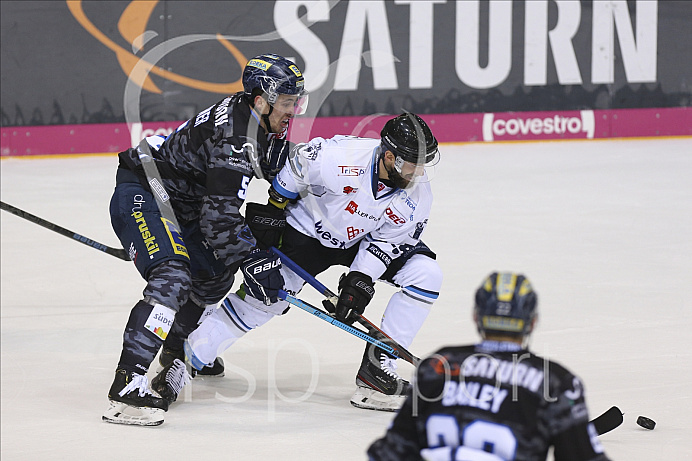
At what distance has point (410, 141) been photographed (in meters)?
4.04

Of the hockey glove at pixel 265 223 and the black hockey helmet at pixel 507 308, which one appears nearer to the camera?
the black hockey helmet at pixel 507 308

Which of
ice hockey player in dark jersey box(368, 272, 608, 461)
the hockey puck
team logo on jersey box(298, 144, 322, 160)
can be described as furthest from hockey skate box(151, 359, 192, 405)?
ice hockey player in dark jersey box(368, 272, 608, 461)

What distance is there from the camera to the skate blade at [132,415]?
3971 mm

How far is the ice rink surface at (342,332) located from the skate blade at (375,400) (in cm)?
7

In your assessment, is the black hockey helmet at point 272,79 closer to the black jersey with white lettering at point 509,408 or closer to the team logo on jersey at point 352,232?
the team logo on jersey at point 352,232

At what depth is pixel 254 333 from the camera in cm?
523

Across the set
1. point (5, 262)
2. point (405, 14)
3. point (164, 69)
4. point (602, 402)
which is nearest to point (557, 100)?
point (405, 14)

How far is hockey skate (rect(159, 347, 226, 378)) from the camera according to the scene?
4.62 metres

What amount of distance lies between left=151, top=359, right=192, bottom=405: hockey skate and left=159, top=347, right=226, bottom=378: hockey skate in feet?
0.70

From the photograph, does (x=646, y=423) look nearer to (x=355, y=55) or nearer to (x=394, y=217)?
(x=394, y=217)

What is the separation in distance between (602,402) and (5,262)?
3.84m

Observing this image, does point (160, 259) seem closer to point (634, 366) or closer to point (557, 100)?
point (634, 366)

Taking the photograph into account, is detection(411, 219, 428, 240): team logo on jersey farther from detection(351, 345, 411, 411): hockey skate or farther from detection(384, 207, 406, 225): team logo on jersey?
detection(351, 345, 411, 411): hockey skate

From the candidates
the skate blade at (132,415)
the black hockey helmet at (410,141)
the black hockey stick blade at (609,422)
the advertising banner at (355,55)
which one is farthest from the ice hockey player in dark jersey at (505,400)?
the advertising banner at (355,55)
